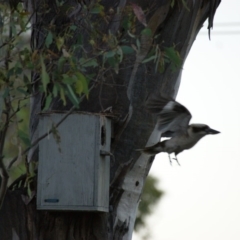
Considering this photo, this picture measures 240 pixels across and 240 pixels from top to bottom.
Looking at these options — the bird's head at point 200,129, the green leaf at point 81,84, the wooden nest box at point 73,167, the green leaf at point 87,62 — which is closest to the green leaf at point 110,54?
the green leaf at point 87,62

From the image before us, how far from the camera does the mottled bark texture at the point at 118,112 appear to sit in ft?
18.7

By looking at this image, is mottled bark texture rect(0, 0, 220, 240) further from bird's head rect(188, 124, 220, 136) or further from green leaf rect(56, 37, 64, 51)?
bird's head rect(188, 124, 220, 136)

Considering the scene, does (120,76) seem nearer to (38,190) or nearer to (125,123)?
(125,123)

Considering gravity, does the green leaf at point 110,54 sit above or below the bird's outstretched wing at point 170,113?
above

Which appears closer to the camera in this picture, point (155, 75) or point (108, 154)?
point (108, 154)

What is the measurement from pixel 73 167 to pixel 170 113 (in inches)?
30.2

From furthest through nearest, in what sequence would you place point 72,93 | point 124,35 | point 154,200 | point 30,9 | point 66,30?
point 154,200, point 30,9, point 66,30, point 124,35, point 72,93

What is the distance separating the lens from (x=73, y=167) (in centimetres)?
554

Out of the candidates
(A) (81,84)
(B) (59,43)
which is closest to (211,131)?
(A) (81,84)

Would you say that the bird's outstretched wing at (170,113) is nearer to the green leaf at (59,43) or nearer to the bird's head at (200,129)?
the bird's head at (200,129)

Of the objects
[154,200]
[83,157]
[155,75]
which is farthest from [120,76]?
[154,200]

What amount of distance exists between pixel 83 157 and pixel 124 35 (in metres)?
0.71

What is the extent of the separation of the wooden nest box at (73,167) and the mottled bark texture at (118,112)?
182mm

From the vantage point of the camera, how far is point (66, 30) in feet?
19.1
